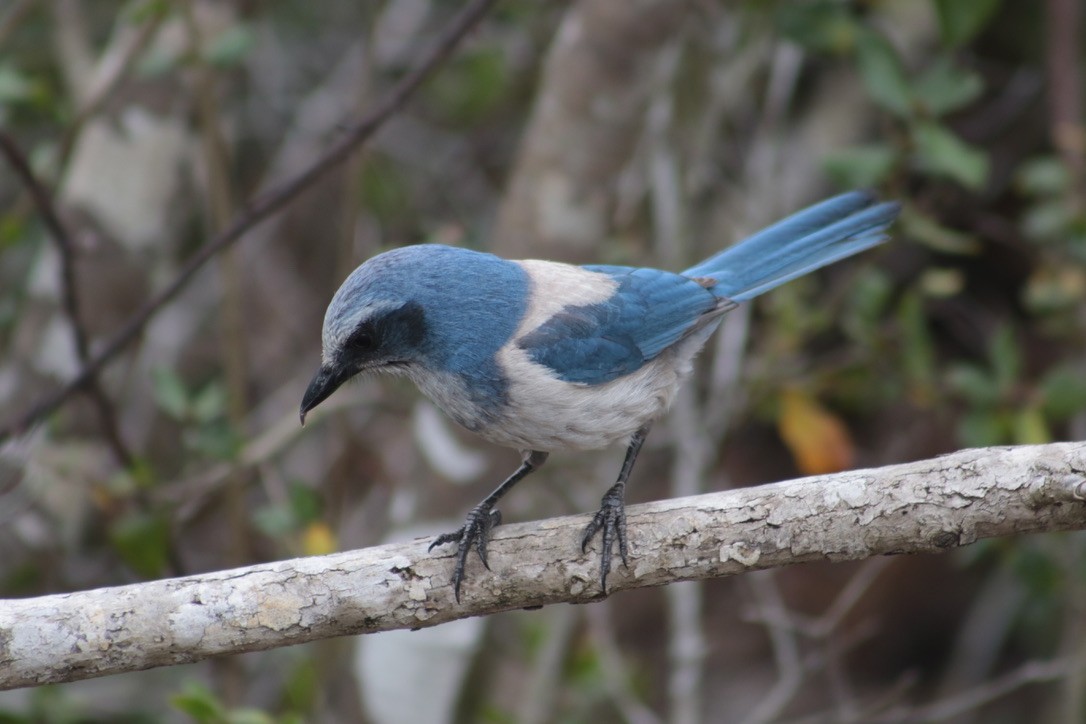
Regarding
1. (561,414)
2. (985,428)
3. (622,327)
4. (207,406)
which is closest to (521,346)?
(561,414)

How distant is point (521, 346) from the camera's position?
11.5ft

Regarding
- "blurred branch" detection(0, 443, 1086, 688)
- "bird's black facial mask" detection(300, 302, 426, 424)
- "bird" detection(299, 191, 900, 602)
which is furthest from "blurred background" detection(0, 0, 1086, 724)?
"bird's black facial mask" detection(300, 302, 426, 424)

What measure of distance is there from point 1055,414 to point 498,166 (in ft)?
13.2

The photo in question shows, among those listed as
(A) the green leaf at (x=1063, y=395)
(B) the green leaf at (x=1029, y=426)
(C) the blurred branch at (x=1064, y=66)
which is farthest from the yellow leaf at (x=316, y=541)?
(C) the blurred branch at (x=1064, y=66)

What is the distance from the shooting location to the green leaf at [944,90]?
4.27m

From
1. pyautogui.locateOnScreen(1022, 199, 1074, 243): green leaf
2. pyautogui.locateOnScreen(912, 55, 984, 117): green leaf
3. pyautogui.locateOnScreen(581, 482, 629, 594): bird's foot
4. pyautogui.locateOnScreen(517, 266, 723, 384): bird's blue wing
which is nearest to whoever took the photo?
pyautogui.locateOnScreen(581, 482, 629, 594): bird's foot

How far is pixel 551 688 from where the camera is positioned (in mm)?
4914

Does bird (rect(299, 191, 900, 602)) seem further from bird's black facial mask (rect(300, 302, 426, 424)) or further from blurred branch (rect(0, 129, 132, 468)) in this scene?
blurred branch (rect(0, 129, 132, 468))

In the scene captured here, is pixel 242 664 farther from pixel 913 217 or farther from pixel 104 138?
pixel 913 217

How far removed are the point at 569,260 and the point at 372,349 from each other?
1.49 metres

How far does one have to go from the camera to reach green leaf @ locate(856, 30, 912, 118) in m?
4.32

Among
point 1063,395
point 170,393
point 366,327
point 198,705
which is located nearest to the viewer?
point 198,705

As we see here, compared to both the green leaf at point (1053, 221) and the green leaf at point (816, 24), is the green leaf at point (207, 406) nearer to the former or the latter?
the green leaf at point (816, 24)

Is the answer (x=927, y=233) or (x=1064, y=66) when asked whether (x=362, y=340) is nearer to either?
(x=927, y=233)
